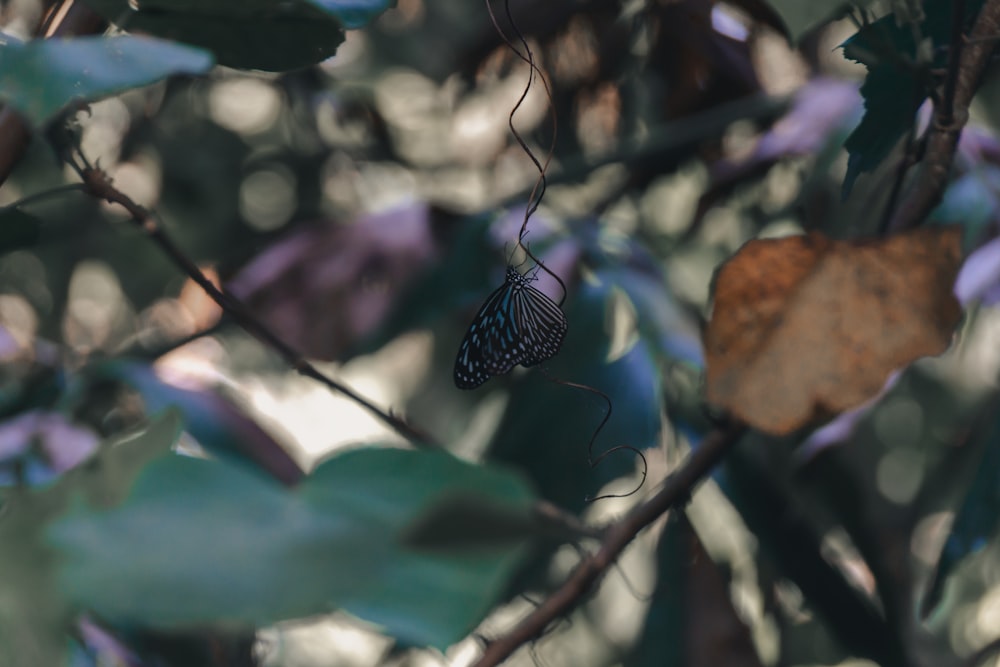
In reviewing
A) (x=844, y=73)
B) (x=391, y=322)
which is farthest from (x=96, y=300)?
(x=844, y=73)

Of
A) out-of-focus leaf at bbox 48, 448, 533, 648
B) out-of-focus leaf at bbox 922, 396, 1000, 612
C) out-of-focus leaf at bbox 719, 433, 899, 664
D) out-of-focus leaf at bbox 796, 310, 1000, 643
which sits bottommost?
out-of-focus leaf at bbox 796, 310, 1000, 643

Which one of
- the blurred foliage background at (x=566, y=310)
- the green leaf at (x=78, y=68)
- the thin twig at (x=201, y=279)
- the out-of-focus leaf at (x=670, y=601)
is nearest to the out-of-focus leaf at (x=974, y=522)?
the blurred foliage background at (x=566, y=310)

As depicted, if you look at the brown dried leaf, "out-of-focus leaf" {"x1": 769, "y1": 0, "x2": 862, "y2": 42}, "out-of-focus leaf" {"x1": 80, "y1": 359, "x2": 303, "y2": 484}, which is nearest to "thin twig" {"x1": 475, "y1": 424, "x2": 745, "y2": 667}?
the brown dried leaf

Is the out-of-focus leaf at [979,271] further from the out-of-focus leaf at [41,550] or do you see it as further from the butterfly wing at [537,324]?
the out-of-focus leaf at [41,550]

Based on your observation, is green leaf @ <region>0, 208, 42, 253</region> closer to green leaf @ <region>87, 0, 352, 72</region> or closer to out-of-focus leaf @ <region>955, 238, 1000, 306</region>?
green leaf @ <region>87, 0, 352, 72</region>

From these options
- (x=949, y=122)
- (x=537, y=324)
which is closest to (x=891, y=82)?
(x=949, y=122)

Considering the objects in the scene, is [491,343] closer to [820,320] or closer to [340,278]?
[820,320]
